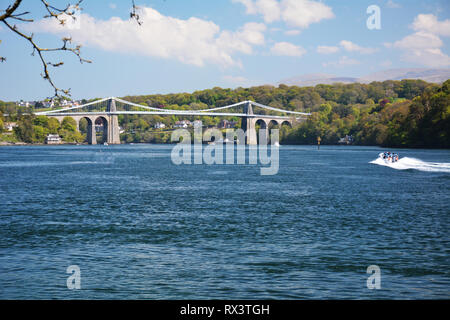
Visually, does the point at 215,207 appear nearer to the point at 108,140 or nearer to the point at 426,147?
the point at 426,147

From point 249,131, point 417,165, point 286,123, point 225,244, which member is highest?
point 286,123

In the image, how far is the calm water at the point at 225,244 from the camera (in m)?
11.6

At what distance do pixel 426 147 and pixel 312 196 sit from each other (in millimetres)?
77211

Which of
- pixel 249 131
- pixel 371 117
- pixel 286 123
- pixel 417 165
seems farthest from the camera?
pixel 286 123

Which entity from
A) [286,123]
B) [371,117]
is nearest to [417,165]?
[371,117]

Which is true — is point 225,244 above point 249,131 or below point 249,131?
below

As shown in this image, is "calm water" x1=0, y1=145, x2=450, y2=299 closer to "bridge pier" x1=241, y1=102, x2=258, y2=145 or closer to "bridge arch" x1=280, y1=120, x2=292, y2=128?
"bridge pier" x1=241, y1=102, x2=258, y2=145

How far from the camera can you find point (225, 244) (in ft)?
53.5

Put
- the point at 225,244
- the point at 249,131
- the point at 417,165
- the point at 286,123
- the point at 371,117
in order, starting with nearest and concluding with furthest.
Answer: the point at 225,244
the point at 417,165
the point at 371,117
the point at 249,131
the point at 286,123

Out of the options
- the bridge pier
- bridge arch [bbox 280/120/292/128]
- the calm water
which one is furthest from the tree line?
the calm water

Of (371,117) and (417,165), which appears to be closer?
(417,165)

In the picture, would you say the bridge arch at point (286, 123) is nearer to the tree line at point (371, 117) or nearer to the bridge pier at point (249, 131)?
the tree line at point (371, 117)

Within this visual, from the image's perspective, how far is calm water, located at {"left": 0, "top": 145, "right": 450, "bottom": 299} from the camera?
1157 cm

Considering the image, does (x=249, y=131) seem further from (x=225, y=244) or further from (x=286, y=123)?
(x=225, y=244)
